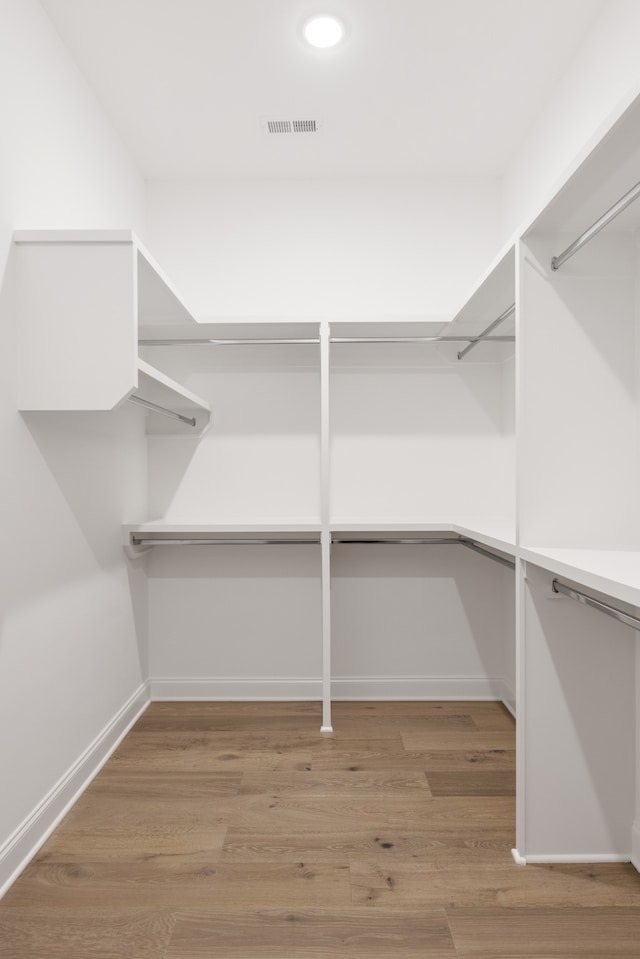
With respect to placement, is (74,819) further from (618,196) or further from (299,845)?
(618,196)

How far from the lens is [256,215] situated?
2.78 meters

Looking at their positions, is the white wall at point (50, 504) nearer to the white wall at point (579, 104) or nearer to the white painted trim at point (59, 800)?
the white painted trim at point (59, 800)

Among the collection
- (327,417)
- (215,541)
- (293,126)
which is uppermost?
(293,126)

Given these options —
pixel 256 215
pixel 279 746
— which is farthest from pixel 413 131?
pixel 279 746

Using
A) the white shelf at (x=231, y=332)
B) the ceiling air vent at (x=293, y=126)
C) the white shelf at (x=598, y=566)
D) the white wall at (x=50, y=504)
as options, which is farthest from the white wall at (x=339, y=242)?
the white shelf at (x=598, y=566)

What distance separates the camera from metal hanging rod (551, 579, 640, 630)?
48.8 inches

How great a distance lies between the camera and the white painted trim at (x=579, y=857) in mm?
1594

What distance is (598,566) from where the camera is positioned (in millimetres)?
1280

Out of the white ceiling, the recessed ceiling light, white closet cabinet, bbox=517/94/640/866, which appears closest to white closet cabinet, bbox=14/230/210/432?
the white ceiling

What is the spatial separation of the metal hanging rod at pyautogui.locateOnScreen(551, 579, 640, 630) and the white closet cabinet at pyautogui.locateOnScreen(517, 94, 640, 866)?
0.11 ft

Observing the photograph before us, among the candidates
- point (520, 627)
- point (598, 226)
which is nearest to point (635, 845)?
point (520, 627)

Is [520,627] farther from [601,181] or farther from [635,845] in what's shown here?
[601,181]

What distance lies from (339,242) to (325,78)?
0.74m

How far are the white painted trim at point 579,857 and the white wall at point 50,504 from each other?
1380 millimetres
